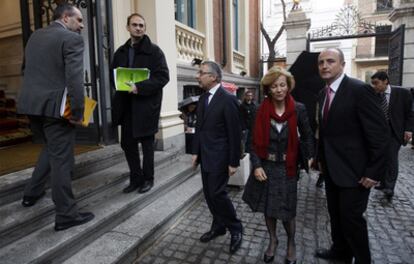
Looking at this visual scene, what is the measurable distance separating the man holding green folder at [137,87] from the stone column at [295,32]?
822 cm

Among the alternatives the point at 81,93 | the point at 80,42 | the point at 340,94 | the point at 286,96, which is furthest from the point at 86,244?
the point at 340,94

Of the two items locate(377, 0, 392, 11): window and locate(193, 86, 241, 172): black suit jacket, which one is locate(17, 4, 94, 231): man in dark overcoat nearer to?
locate(193, 86, 241, 172): black suit jacket

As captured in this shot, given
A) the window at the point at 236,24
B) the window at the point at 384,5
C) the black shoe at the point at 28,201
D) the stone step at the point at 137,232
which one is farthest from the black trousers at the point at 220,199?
the window at the point at 384,5

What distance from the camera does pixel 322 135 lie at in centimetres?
286

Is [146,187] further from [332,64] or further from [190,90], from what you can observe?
[190,90]

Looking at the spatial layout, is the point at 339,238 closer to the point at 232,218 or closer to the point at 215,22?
the point at 232,218

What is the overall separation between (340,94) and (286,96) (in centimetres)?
45

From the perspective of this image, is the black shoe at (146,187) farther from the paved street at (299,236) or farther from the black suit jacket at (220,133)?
the black suit jacket at (220,133)

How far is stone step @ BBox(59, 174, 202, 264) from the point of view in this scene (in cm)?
291

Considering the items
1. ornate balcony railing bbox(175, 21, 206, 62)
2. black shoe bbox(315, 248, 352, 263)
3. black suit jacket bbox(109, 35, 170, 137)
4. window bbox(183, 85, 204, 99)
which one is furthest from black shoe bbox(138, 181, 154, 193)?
ornate balcony railing bbox(175, 21, 206, 62)

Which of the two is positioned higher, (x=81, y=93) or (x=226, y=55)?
(x=226, y=55)

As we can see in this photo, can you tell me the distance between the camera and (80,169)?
4.11m

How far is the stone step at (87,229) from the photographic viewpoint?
2.64 metres

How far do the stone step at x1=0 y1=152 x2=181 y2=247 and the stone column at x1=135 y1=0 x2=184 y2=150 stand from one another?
4.78 feet
